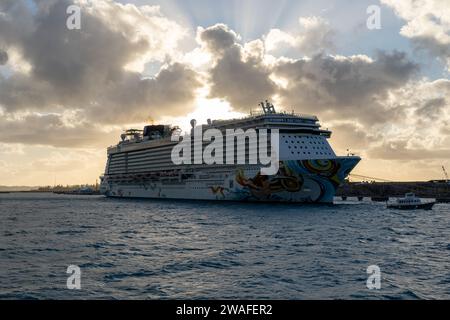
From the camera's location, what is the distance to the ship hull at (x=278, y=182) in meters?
54.4

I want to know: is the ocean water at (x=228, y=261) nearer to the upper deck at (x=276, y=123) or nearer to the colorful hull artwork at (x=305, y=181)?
the colorful hull artwork at (x=305, y=181)

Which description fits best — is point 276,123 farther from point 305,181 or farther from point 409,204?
point 409,204

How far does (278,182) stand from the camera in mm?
57281

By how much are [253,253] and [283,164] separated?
3318cm

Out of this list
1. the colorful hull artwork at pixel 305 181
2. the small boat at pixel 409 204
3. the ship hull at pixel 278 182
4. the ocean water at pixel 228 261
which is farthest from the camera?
the small boat at pixel 409 204

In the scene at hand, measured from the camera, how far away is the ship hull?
54438 millimetres

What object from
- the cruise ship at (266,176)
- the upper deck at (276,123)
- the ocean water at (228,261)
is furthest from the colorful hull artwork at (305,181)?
the ocean water at (228,261)

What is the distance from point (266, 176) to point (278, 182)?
1.87 metres

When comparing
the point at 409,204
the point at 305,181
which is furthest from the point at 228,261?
the point at 409,204

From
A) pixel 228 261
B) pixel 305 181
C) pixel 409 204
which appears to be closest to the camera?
pixel 228 261

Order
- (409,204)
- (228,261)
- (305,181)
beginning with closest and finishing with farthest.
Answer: (228,261) → (305,181) → (409,204)
